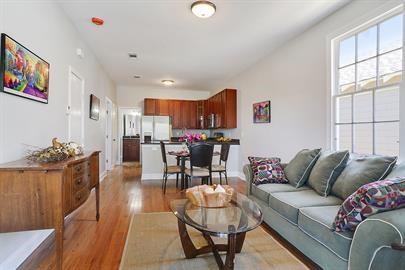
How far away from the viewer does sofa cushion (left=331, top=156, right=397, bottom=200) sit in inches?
71.3

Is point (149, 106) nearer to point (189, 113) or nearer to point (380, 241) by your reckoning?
point (189, 113)

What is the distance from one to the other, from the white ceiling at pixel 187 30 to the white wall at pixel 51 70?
0.35m

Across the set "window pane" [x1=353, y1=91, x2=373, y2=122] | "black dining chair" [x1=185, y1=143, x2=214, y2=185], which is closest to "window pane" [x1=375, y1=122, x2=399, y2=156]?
"window pane" [x1=353, y1=91, x2=373, y2=122]

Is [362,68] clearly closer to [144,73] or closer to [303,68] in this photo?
[303,68]

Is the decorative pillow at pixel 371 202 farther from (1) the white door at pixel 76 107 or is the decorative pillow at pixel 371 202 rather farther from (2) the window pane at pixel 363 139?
(1) the white door at pixel 76 107

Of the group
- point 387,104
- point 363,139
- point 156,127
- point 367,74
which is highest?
point 367,74

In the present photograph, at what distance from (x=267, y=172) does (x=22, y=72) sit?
2.80m

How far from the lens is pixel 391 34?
7.45 feet

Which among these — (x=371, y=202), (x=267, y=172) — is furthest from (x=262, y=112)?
(x=371, y=202)

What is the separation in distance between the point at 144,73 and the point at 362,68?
4799 millimetres

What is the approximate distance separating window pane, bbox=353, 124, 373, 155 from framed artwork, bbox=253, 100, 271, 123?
1.84m

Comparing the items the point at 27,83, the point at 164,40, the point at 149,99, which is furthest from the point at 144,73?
the point at 27,83

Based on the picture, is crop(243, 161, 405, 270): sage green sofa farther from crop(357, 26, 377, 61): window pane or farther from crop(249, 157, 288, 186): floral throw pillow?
crop(357, 26, 377, 61): window pane

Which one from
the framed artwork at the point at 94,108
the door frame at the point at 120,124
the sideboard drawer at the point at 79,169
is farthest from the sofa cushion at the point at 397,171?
the door frame at the point at 120,124
